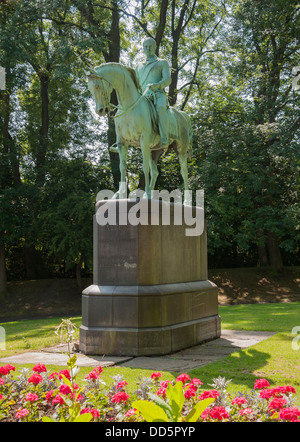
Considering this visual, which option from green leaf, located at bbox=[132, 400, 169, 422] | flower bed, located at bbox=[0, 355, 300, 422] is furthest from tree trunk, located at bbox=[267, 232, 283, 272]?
green leaf, located at bbox=[132, 400, 169, 422]

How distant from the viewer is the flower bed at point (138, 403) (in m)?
3.14

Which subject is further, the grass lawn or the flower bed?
the grass lawn

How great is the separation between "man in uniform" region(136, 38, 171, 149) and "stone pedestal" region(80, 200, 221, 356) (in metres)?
1.67

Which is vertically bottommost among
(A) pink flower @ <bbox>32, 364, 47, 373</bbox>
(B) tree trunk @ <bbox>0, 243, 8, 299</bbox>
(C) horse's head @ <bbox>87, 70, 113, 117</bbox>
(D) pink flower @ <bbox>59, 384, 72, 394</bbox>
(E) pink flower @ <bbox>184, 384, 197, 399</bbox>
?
(B) tree trunk @ <bbox>0, 243, 8, 299</bbox>

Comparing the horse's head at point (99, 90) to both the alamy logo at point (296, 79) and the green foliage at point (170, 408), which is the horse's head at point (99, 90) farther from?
the alamy logo at point (296, 79)

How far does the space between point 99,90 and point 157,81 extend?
1.95 m

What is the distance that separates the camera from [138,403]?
298 centimetres

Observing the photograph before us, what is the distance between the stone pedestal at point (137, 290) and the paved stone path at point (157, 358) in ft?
0.79

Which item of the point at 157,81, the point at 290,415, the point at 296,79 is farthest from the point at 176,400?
the point at 296,79

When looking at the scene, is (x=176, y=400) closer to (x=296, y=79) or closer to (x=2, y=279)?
(x=296, y=79)

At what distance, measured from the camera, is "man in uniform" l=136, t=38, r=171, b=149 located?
896 cm

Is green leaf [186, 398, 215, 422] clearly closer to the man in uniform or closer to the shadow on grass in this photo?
A: the shadow on grass
